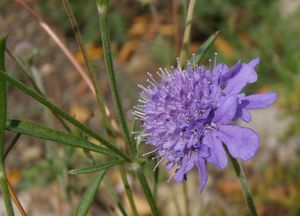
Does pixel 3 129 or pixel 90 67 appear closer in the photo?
pixel 3 129

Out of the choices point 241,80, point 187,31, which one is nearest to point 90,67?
point 187,31

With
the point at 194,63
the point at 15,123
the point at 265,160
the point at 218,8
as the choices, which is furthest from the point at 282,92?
the point at 15,123

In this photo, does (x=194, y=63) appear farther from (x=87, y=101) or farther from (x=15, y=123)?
(x=87, y=101)

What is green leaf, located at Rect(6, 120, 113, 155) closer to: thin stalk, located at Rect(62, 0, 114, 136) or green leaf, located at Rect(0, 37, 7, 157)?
green leaf, located at Rect(0, 37, 7, 157)

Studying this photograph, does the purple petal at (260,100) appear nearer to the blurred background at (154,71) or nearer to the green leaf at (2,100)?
the green leaf at (2,100)

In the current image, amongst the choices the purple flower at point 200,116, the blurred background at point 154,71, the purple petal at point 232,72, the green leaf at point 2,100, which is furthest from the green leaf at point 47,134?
the blurred background at point 154,71

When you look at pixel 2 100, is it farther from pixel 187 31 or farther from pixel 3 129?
pixel 187 31
